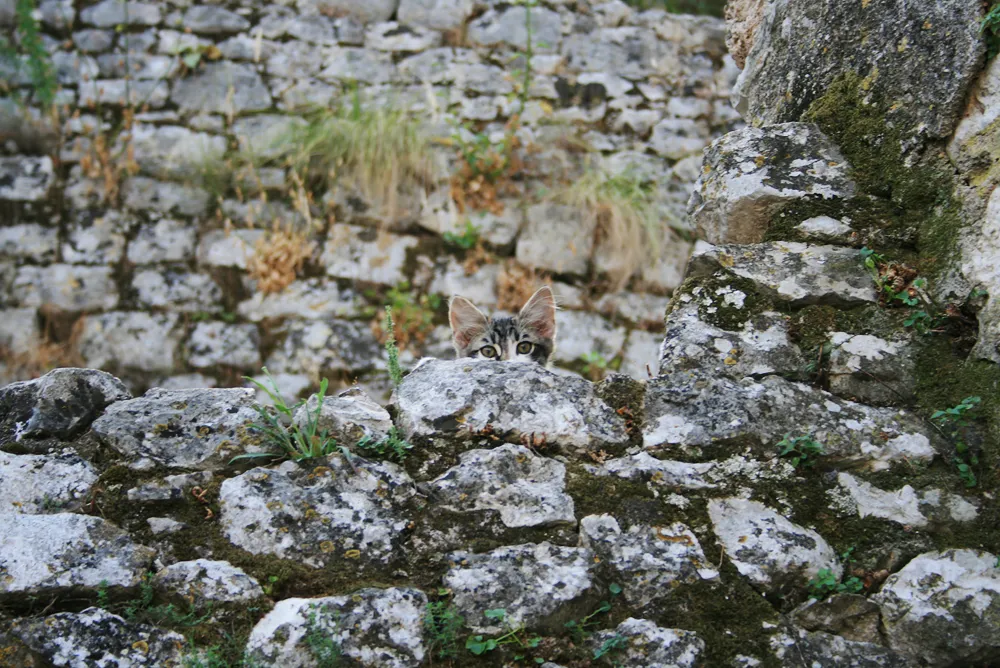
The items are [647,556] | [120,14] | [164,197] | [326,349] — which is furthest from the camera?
[120,14]

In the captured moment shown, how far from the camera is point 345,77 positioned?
6.14 m

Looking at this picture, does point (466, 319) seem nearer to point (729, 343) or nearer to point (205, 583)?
point (729, 343)

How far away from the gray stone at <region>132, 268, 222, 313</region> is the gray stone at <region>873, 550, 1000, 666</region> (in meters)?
4.49

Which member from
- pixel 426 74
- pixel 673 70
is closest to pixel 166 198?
pixel 426 74

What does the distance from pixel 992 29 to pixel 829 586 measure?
135cm

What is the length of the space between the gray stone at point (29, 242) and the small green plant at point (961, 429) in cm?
515

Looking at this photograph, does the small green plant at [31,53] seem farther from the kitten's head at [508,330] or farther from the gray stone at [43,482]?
the gray stone at [43,482]

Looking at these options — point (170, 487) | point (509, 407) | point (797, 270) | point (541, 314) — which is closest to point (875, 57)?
point (797, 270)

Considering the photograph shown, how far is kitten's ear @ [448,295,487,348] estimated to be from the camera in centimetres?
415

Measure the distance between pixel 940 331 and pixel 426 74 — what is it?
15.0 feet

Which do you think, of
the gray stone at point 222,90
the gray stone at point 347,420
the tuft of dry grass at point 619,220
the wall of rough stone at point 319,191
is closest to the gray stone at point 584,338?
the wall of rough stone at point 319,191

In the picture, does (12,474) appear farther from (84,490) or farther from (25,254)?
(25,254)

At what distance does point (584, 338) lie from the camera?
5.56 meters

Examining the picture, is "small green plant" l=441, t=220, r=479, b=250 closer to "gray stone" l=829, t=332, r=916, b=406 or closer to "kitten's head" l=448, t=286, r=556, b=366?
"kitten's head" l=448, t=286, r=556, b=366
